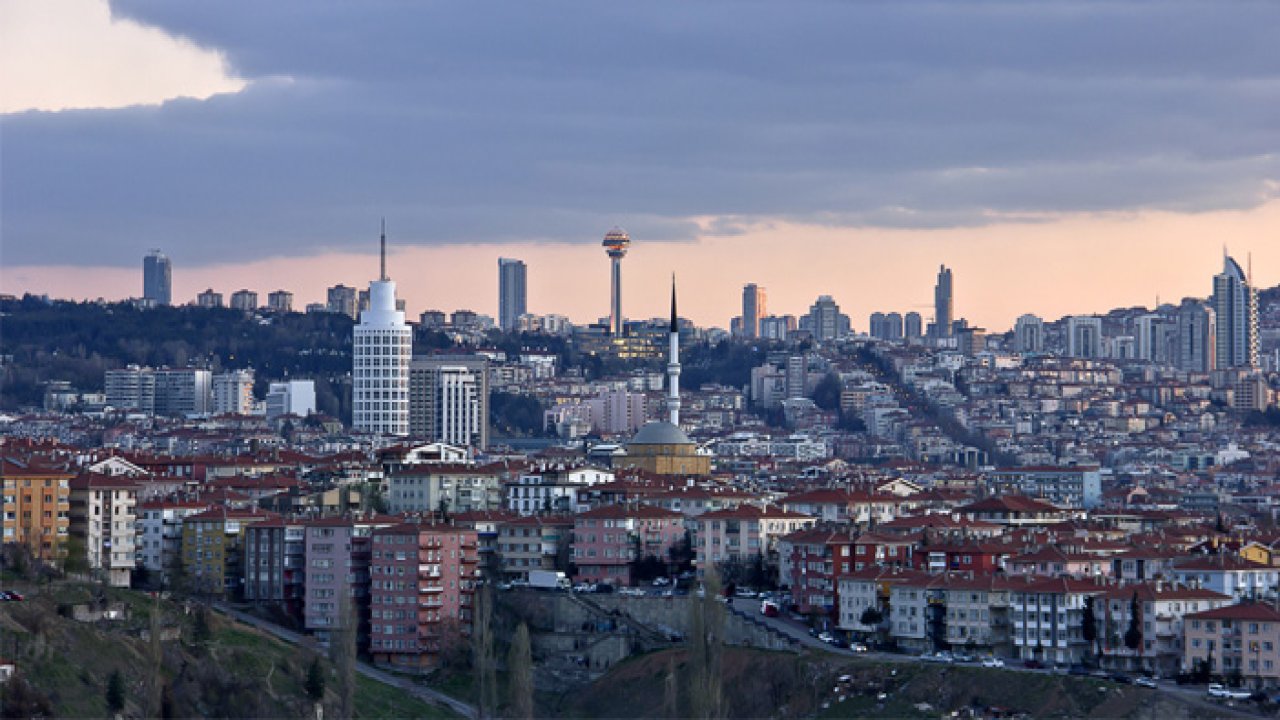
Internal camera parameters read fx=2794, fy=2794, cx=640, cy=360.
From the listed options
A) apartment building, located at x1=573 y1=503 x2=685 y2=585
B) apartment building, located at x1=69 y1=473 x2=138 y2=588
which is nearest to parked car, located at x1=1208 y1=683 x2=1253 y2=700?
apartment building, located at x1=573 y1=503 x2=685 y2=585

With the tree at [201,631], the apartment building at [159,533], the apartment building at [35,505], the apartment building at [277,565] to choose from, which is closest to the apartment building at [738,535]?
the apartment building at [277,565]

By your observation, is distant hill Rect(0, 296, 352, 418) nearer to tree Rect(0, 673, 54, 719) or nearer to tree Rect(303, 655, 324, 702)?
tree Rect(303, 655, 324, 702)

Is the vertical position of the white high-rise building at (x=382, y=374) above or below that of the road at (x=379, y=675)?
above

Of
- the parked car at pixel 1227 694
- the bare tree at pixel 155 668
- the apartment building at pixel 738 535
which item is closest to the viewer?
the bare tree at pixel 155 668

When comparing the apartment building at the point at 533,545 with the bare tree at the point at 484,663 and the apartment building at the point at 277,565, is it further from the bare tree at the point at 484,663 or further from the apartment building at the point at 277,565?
the bare tree at the point at 484,663

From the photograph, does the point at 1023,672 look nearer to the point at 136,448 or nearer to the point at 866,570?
the point at 866,570

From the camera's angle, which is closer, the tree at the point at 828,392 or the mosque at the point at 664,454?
the mosque at the point at 664,454

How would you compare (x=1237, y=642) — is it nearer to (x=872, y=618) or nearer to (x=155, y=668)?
(x=872, y=618)
